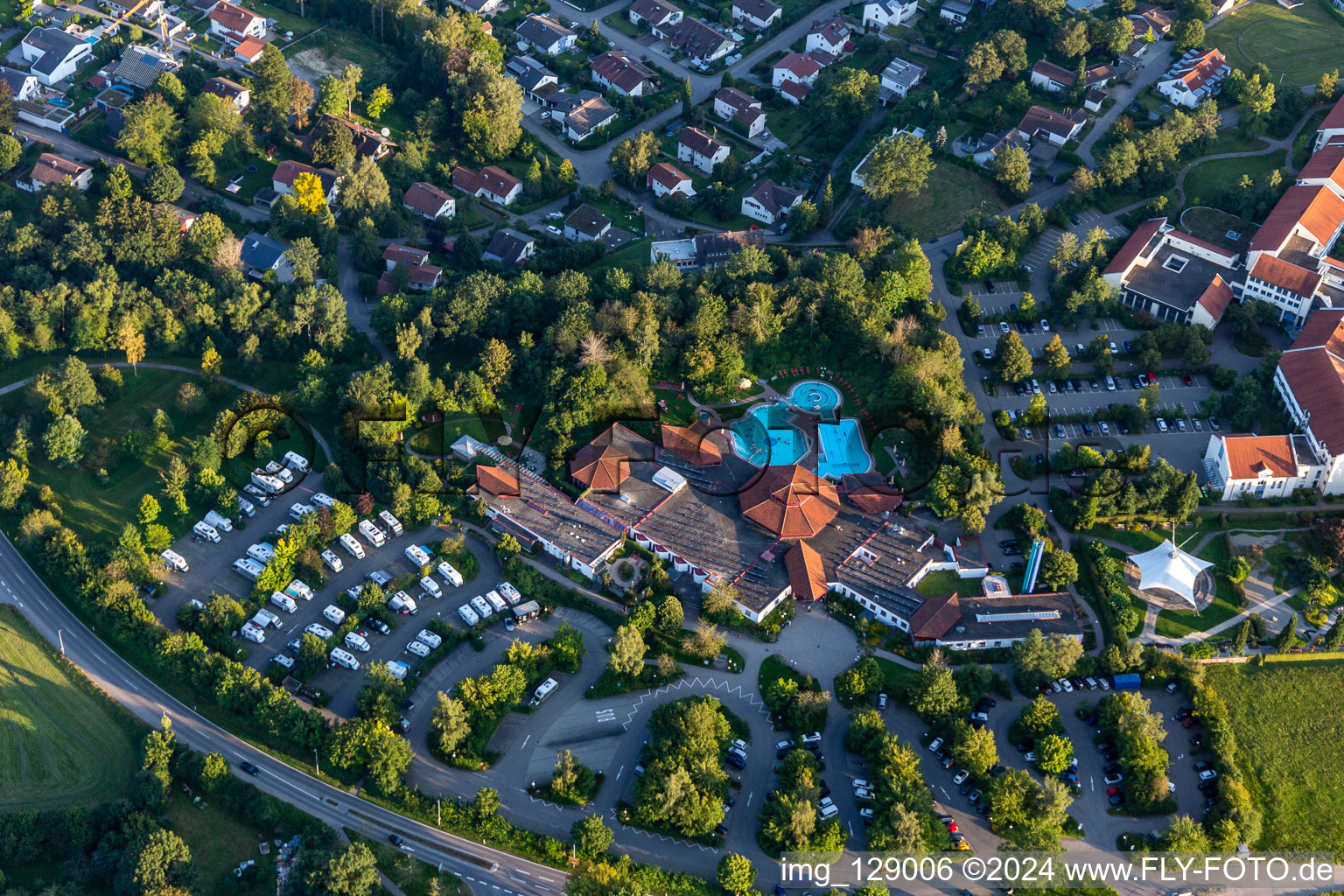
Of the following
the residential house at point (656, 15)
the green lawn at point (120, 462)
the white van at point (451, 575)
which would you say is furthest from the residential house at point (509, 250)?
the residential house at point (656, 15)

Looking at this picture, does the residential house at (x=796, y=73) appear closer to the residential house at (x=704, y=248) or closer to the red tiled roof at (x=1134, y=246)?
the residential house at (x=704, y=248)

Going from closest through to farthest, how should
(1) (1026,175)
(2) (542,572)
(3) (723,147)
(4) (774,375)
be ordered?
(2) (542,572), (4) (774,375), (1) (1026,175), (3) (723,147)

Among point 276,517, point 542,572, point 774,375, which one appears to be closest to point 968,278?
point 774,375

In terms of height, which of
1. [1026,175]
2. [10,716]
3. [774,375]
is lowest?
[10,716]

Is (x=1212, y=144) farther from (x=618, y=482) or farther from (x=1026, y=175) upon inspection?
(x=618, y=482)

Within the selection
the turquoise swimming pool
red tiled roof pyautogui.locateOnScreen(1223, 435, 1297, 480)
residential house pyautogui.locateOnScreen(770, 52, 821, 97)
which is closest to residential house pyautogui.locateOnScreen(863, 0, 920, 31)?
residential house pyautogui.locateOnScreen(770, 52, 821, 97)
